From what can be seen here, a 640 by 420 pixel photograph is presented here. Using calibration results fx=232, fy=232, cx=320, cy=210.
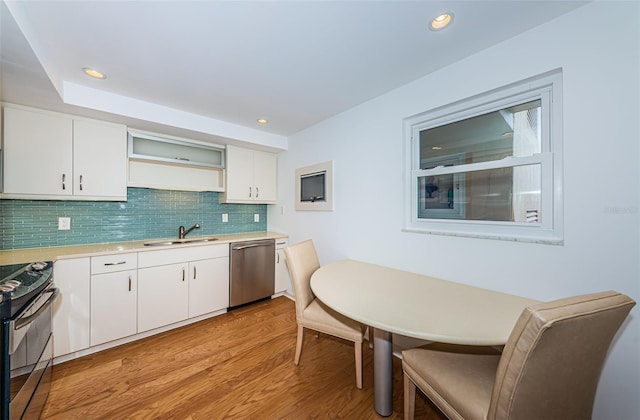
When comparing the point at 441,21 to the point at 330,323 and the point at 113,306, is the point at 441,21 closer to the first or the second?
the point at 330,323

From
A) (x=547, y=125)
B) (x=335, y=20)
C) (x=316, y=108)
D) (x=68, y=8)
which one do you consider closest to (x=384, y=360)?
(x=547, y=125)

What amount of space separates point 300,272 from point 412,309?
935 mm

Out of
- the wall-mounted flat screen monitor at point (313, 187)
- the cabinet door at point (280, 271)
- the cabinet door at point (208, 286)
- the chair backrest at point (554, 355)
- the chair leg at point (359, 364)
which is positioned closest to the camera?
the chair backrest at point (554, 355)

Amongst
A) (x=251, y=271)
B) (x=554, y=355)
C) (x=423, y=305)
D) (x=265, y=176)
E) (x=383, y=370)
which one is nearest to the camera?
(x=554, y=355)

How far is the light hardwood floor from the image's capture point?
1469 mm

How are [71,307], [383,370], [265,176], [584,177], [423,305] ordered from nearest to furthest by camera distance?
1. [584,177]
2. [423,305]
3. [383,370]
4. [71,307]
5. [265,176]

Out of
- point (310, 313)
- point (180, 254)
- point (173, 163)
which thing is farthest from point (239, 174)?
point (310, 313)

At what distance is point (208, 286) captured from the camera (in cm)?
264

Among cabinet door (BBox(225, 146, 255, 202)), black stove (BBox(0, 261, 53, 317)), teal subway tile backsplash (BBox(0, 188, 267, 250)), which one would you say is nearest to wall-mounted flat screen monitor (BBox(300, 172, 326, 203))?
cabinet door (BBox(225, 146, 255, 202))

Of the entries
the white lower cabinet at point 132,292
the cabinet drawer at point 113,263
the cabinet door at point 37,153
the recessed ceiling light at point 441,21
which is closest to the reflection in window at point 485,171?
the recessed ceiling light at point 441,21

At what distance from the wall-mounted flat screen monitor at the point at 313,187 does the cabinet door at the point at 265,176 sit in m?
0.63

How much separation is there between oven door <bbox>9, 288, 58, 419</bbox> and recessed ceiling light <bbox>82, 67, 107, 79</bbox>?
156cm

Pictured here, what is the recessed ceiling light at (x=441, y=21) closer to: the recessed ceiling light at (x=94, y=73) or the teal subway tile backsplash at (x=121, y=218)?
the recessed ceiling light at (x=94, y=73)

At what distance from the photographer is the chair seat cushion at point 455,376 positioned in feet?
3.18
